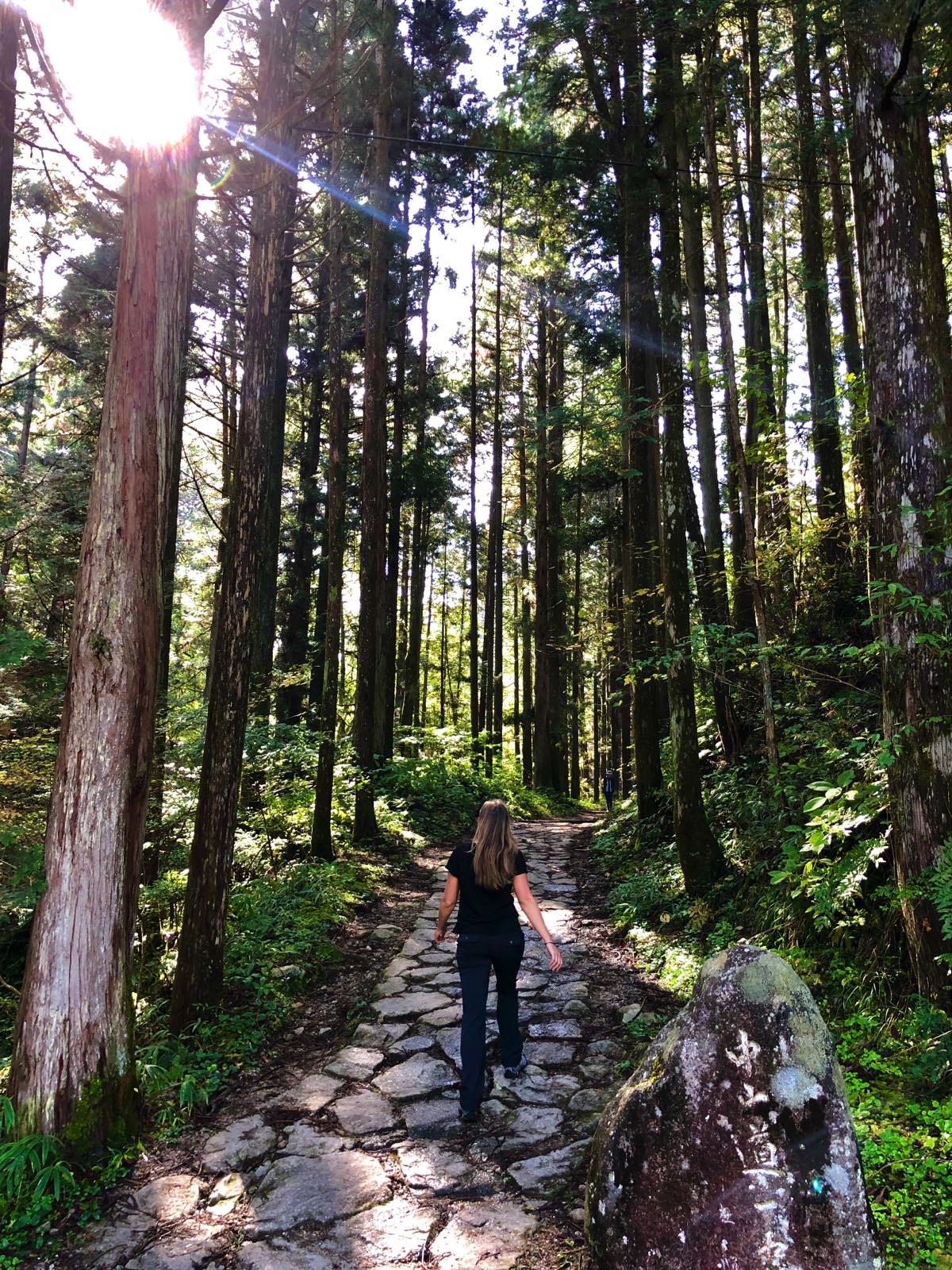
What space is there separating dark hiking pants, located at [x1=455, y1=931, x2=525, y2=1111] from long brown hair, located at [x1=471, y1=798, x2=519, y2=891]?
1.11ft

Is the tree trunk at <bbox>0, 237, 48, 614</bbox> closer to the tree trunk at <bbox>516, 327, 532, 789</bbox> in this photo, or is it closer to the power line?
the power line

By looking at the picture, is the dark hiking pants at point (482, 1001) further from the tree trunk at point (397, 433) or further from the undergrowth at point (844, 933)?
the tree trunk at point (397, 433)

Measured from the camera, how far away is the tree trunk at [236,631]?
5.56 meters

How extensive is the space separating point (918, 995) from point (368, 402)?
34.3ft

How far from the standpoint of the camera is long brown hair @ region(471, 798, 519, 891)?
4449mm

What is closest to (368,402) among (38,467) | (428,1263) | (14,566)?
(38,467)

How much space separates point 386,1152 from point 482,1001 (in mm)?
893

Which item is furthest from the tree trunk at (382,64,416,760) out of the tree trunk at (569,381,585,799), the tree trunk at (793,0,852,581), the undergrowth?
the undergrowth

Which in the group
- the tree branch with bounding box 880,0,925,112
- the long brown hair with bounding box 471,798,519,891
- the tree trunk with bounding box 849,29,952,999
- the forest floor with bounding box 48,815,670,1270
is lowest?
the forest floor with bounding box 48,815,670,1270

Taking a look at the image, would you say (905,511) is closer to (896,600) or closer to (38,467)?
(896,600)

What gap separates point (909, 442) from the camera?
14.9ft


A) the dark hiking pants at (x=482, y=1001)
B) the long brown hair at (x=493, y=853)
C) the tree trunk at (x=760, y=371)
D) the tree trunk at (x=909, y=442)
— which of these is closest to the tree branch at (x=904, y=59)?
the tree trunk at (x=909, y=442)

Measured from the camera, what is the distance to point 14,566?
1348cm

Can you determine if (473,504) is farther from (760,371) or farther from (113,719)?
(113,719)
